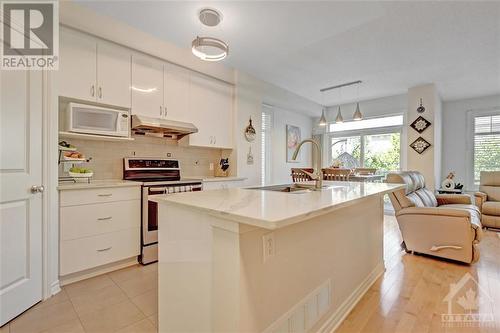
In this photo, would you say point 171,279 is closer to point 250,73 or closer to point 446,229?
point 446,229

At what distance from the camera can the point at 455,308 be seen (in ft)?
6.28

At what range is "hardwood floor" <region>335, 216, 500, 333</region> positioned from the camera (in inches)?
67.2

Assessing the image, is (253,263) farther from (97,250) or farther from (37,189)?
(97,250)

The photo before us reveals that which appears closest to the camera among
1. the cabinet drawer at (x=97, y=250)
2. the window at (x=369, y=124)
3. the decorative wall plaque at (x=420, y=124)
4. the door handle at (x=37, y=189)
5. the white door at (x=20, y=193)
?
the white door at (x=20, y=193)

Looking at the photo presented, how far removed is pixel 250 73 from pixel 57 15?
8.71 ft

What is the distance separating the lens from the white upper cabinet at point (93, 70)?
2.42m

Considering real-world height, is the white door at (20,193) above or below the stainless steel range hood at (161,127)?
below

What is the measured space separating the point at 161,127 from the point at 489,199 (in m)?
5.71

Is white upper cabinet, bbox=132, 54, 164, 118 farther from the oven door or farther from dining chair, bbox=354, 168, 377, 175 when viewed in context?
dining chair, bbox=354, 168, 377, 175

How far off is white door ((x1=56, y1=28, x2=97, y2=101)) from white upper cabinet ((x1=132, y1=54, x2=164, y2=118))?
0.43m

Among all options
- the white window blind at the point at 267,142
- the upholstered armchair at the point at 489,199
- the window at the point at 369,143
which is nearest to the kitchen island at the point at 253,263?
the white window blind at the point at 267,142

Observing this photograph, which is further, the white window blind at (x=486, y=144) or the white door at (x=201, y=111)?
the white window blind at (x=486, y=144)

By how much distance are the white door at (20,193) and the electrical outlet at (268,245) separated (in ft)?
6.19

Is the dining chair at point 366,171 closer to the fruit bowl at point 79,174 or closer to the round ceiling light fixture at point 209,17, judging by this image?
the round ceiling light fixture at point 209,17
